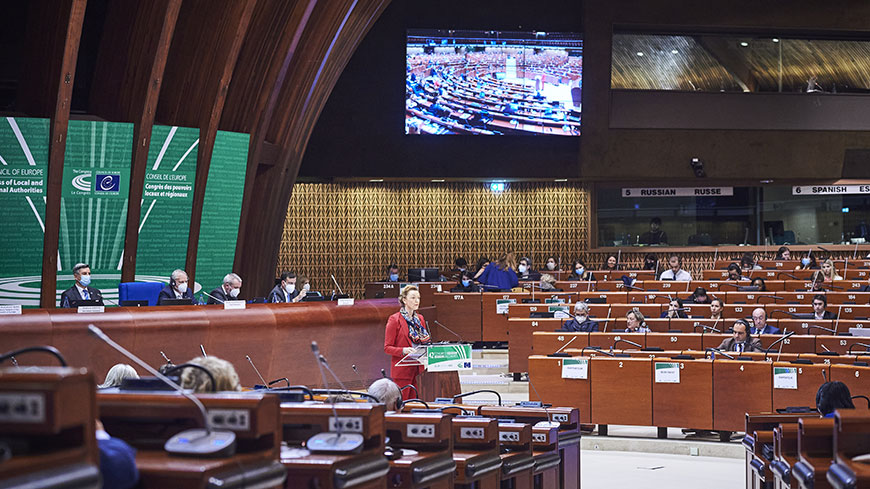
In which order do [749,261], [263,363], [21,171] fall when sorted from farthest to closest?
[749,261], [21,171], [263,363]

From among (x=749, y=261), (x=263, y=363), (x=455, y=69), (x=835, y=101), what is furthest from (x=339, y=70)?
(x=835, y=101)

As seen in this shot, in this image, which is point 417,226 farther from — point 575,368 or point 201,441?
point 201,441

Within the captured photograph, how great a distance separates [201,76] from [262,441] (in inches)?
421

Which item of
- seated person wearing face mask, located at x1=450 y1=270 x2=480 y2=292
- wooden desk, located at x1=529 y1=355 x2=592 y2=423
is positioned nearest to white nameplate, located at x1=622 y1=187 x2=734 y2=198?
seated person wearing face mask, located at x1=450 y1=270 x2=480 y2=292

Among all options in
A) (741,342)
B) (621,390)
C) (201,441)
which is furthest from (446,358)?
(201,441)

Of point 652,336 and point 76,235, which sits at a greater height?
point 76,235

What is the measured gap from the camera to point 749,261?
55.7 feet

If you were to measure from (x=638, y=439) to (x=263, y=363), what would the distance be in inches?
151

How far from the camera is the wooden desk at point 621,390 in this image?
8711 mm

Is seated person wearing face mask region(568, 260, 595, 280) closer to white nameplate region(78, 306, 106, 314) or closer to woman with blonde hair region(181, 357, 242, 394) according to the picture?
white nameplate region(78, 306, 106, 314)

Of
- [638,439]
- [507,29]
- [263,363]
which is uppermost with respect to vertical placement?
[507,29]

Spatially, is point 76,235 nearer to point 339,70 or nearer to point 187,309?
point 187,309

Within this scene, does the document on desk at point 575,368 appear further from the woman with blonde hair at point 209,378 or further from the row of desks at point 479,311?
the woman with blonde hair at point 209,378

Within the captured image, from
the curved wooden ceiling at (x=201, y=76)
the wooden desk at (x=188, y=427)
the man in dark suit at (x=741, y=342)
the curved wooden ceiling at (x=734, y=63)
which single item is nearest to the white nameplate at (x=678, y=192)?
the curved wooden ceiling at (x=734, y=63)
